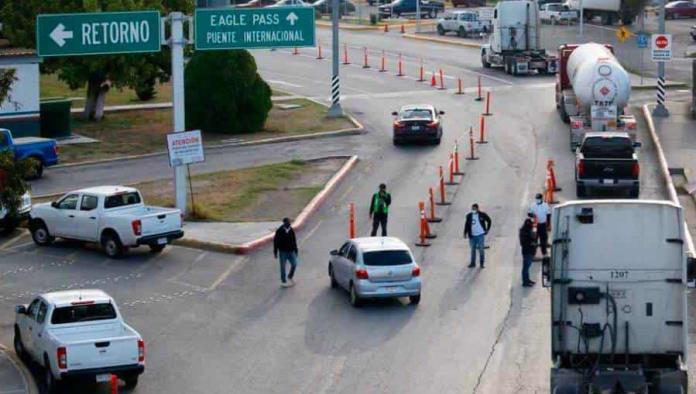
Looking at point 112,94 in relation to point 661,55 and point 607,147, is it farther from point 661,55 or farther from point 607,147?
point 607,147

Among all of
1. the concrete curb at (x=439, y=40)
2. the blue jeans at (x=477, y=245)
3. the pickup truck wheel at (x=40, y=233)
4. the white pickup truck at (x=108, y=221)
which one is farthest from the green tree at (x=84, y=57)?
the concrete curb at (x=439, y=40)

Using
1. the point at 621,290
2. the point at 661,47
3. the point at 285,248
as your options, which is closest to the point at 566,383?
the point at 621,290

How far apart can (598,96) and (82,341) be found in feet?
91.3

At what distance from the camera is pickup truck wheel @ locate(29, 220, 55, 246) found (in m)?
35.9

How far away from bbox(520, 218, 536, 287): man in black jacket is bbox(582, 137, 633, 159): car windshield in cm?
→ 1017

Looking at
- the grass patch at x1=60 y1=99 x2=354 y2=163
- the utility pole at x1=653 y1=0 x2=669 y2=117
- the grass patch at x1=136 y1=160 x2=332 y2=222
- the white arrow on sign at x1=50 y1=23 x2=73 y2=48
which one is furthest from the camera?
the utility pole at x1=653 y1=0 x2=669 y2=117

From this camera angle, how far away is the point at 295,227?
123ft

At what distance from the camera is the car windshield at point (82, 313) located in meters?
23.5

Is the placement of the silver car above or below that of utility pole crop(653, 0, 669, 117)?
below

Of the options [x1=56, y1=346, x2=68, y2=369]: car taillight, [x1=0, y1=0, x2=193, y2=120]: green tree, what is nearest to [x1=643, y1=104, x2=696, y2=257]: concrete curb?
[x1=56, y1=346, x2=68, y2=369]: car taillight

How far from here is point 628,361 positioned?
2014cm

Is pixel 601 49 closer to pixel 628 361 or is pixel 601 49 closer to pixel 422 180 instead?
pixel 422 180

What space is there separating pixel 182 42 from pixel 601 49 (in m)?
19.0

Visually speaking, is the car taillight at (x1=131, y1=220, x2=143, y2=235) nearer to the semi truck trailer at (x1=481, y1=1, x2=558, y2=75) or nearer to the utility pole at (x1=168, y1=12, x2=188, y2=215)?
the utility pole at (x1=168, y1=12, x2=188, y2=215)
